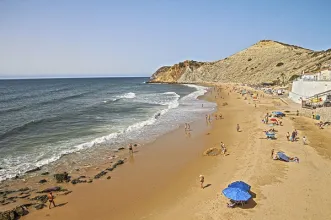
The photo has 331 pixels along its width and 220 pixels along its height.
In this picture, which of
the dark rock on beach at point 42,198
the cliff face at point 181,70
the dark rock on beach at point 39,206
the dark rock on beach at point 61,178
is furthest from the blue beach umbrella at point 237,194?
the cliff face at point 181,70

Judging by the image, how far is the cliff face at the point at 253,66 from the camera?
293 feet

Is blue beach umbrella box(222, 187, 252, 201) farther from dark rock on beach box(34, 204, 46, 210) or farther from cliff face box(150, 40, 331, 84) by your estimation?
cliff face box(150, 40, 331, 84)

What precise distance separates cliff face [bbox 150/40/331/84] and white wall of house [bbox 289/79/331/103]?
1309 inches

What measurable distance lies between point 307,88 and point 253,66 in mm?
78753

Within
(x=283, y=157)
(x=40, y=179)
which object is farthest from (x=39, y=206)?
(x=283, y=157)

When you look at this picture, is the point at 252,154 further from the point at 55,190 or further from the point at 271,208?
the point at 55,190

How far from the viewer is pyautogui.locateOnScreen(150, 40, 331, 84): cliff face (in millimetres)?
89344

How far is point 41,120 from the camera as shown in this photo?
1406 inches

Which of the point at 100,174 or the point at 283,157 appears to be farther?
the point at 283,157

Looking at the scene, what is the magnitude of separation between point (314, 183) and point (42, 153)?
67.2ft

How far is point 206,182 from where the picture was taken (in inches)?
642

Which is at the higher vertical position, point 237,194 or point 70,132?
point 237,194

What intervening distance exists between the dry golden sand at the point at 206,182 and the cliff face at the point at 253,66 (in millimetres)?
61529

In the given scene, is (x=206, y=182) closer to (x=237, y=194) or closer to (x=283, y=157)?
(x=237, y=194)
